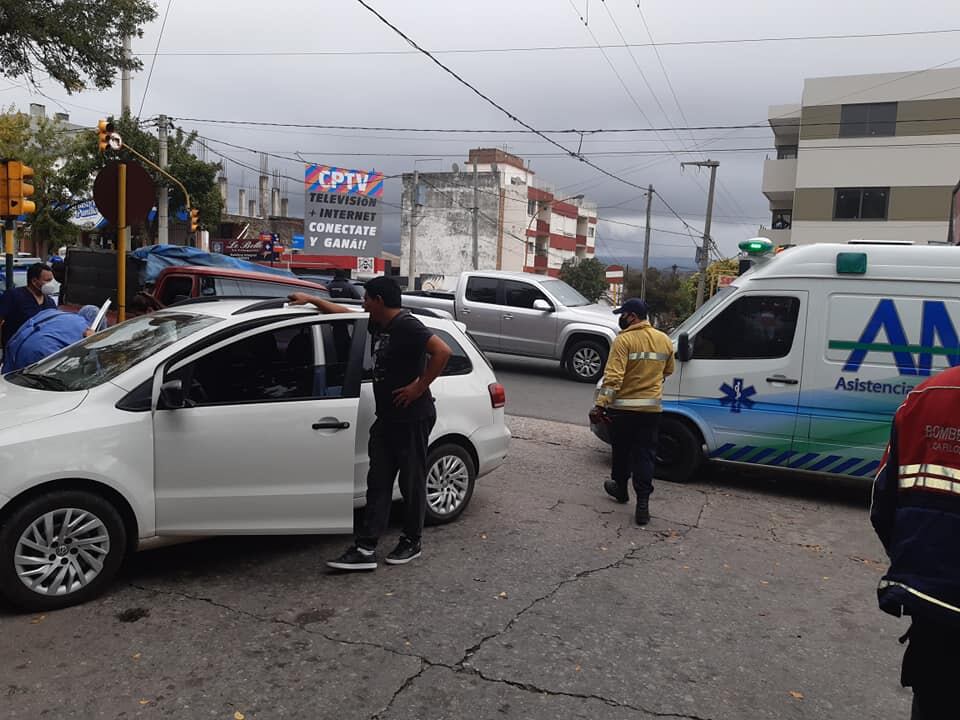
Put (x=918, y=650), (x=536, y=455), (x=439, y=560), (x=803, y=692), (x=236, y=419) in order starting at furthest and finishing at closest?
(x=536, y=455) < (x=439, y=560) < (x=236, y=419) < (x=803, y=692) < (x=918, y=650)

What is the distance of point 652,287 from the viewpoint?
6378cm

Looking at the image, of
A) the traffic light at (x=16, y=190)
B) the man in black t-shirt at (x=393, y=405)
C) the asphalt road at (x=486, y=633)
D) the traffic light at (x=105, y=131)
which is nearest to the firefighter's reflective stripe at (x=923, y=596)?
the asphalt road at (x=486, y=633)

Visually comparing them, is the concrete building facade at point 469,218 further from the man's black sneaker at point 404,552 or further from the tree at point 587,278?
the man's black sneaker at point 404,552

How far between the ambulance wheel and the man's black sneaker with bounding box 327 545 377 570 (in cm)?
370

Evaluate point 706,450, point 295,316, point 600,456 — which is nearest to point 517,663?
point 295,316

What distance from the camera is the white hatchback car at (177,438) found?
3943 mm

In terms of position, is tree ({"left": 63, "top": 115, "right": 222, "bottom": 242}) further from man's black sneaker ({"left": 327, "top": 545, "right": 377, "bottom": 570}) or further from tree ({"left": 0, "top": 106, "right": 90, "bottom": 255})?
man's black sneaker ({"left": 327, "top": 545, "right": 377, "bottom": 570})

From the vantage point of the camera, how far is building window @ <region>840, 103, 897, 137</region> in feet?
117

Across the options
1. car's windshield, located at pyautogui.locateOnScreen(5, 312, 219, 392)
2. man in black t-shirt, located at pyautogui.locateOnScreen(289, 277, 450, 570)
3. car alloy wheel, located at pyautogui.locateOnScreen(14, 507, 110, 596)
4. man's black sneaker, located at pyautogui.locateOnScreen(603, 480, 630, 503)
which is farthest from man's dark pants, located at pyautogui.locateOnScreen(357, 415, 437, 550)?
man's black sneaker, located at pyautogui.locateOnScreen(603, 480, 630, 503)

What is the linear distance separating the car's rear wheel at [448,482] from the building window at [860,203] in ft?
119

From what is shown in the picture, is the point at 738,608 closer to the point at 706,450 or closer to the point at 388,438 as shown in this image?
the point at 388,438

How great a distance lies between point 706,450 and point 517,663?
14.0 feet

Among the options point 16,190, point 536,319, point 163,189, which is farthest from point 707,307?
point 163,189

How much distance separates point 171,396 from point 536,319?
10591 mm
